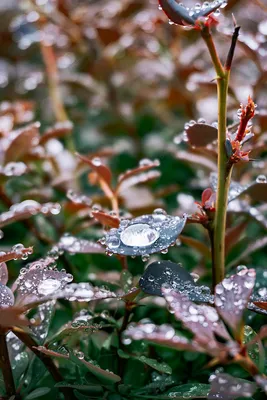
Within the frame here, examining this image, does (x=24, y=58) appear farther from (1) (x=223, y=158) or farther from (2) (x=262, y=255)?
(1) (x=223, y=158)

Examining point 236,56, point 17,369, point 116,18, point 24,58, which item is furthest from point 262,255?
point 24,58

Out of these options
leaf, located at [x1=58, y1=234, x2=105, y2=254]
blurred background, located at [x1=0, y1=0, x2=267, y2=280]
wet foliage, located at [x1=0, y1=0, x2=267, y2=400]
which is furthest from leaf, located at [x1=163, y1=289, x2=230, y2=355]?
blurred background, located at [x1=0, y1=0, x2=267, y2=280]

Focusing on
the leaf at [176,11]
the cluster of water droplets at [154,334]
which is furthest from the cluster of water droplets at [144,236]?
the leaf at [176,11]

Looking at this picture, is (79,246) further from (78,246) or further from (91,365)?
(91,365)

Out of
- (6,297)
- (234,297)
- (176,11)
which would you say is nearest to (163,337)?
(234,297)

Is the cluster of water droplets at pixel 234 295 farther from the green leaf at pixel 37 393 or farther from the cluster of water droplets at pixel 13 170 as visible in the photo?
the cluster of water droplets at pixel 13 170

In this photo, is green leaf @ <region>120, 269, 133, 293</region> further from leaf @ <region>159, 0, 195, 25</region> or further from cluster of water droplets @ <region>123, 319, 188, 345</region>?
leaf @ <region>159, 0, 195, 25</region>
